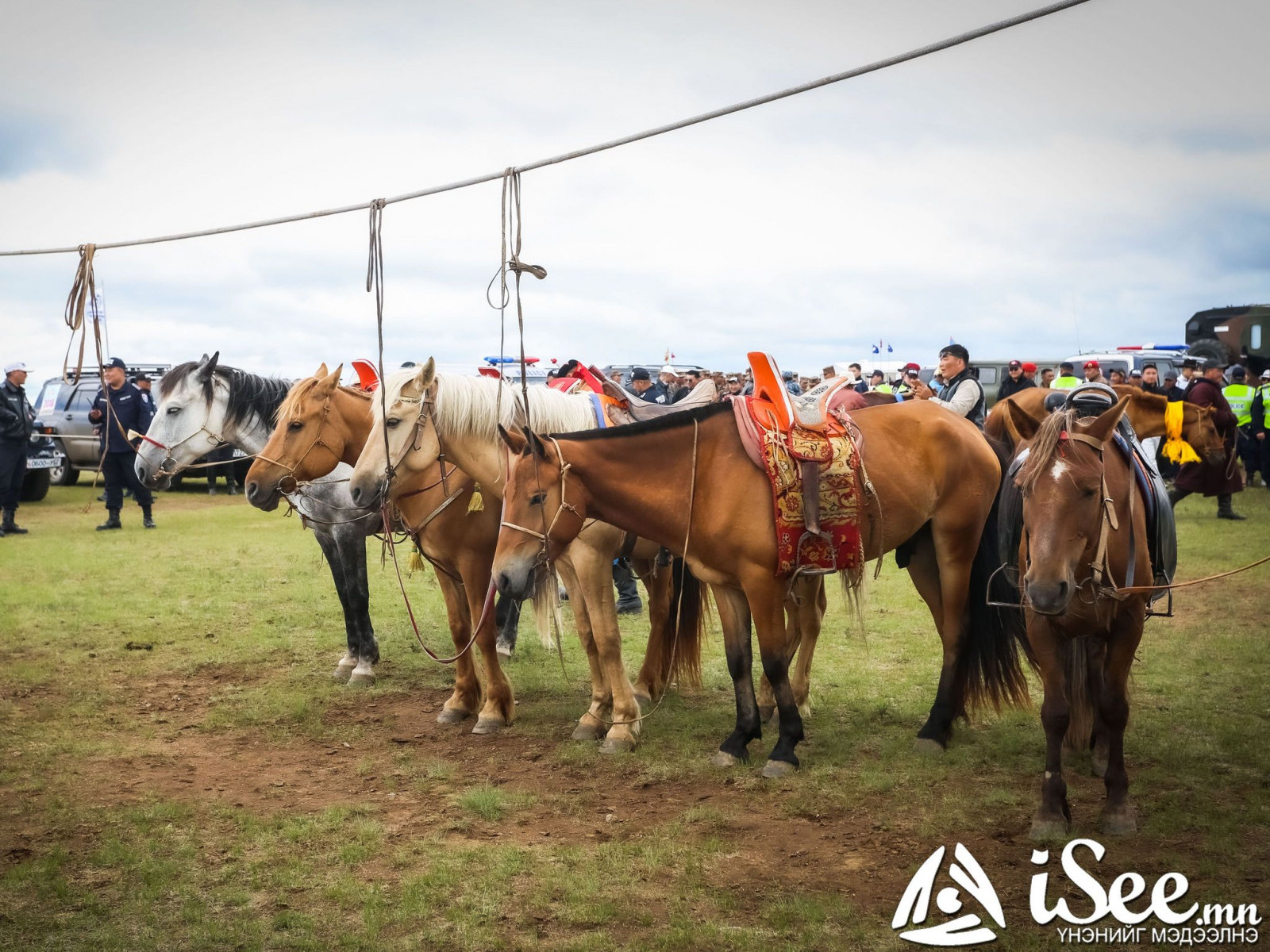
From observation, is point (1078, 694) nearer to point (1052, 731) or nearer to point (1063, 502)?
point (1052, 731)

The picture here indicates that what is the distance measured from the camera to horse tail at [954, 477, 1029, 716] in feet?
18.5

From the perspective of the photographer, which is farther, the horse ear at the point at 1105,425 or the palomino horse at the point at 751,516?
the palomino horse at the point at 751,516

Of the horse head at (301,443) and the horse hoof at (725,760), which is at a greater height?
the horse head at (301,443)

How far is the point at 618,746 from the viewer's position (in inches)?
224

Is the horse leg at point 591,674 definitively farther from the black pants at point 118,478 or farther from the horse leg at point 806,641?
the black pants at point 118,478

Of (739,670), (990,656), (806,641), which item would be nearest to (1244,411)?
(990,656)

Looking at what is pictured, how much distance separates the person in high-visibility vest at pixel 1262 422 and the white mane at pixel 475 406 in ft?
43.2

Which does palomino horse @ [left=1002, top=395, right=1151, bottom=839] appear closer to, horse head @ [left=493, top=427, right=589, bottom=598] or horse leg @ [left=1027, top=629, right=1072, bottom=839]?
horse leg @ [left=1027, top=629, right=1072, bottom=839]

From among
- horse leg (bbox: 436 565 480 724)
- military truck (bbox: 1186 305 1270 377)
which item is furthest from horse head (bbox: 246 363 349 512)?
military truck (bbox: 1186 305 1270 377)

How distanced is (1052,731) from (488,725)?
3.25 meters

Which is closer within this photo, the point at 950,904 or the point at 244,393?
the point at 950,904

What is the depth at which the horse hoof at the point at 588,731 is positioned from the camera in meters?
5.91

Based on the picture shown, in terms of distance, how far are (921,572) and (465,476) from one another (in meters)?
2.79

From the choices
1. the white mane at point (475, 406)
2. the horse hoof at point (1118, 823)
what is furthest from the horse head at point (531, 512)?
the horse hoof at point (1118, 823)
